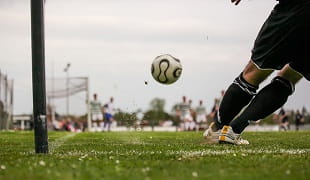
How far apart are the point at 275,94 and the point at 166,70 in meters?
1.61

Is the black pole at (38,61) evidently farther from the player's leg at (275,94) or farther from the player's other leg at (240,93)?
the player's leg at (275,94)

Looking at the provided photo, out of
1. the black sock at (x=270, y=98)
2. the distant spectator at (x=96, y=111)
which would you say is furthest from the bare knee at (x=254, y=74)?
the distant spectator at (x=96, y=111)

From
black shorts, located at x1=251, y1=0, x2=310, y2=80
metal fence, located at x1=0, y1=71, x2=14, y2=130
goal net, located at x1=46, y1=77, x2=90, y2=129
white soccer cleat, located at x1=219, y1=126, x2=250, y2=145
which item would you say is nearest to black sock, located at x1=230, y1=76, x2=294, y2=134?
white soccer cleat, located at x1=219, y1=126, x2=250, y2=145

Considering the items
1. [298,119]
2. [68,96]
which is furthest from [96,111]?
[298,119]

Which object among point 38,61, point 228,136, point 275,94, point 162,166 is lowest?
point 162,166

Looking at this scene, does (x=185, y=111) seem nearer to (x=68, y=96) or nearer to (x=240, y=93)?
(x=68, y=96)

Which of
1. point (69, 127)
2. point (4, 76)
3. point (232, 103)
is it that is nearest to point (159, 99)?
point (69, 127)

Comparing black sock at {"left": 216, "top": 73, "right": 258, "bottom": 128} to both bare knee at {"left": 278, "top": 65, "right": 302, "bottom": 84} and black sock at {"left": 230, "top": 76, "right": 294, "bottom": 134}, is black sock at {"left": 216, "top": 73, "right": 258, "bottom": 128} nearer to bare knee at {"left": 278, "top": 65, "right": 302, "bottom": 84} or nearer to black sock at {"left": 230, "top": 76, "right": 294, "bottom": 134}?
black sock at {"left": 230, "top": 76, "right": 294, "bottom": 134}

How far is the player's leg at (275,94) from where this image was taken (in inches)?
239

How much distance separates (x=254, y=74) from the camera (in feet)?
19.8

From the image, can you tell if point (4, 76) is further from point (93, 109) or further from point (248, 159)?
point (248, 159)

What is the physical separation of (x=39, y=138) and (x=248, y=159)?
6.67ft

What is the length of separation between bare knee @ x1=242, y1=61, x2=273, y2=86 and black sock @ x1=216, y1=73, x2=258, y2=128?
8cm

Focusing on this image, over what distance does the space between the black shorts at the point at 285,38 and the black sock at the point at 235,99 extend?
605 millimetres
